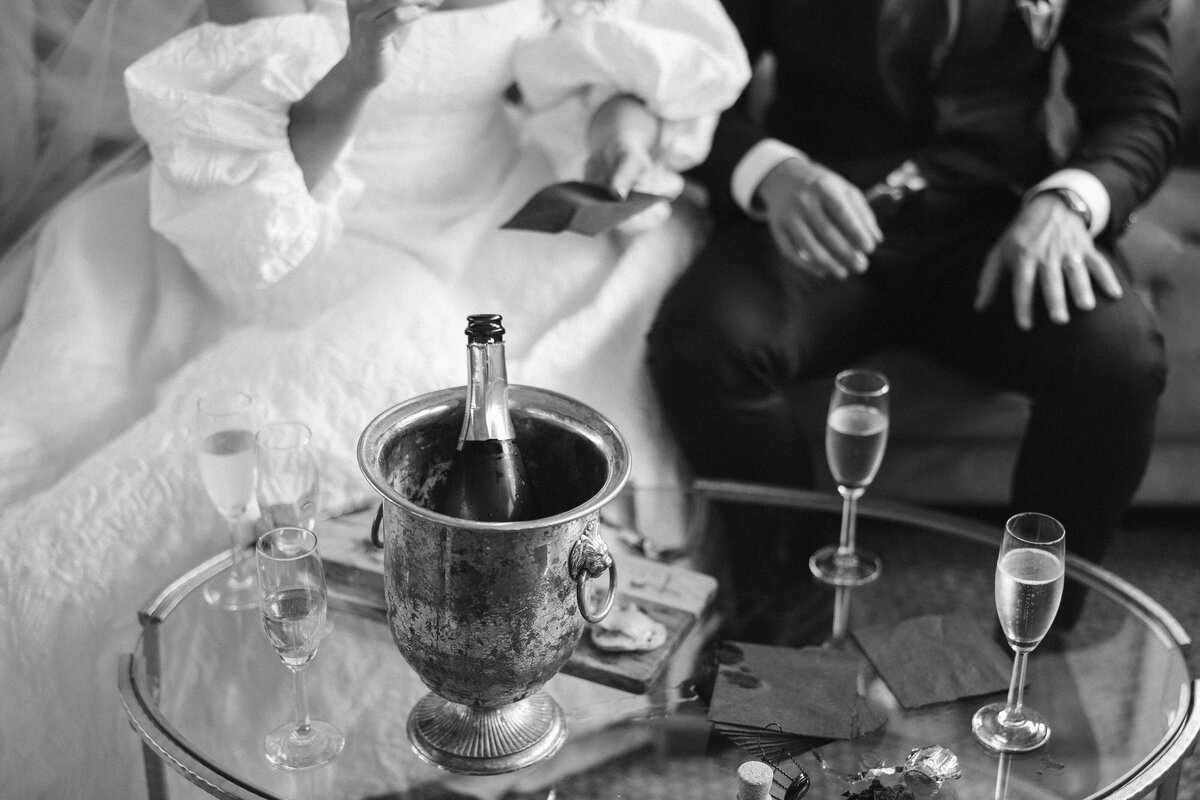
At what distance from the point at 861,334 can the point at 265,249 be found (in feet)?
2.74

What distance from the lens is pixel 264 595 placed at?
0.99 meters

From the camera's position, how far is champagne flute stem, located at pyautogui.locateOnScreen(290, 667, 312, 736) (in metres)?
1.05

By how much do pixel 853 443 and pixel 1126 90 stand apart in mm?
896

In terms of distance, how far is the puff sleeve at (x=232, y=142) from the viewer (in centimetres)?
150

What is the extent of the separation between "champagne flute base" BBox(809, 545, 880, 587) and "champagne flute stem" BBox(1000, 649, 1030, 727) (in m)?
0.25

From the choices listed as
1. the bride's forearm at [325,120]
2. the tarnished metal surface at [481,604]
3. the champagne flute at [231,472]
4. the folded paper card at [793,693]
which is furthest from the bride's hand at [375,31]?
the folded paper card at [793,693]

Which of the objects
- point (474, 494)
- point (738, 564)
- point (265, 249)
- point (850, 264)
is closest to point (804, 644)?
point (738, 564)

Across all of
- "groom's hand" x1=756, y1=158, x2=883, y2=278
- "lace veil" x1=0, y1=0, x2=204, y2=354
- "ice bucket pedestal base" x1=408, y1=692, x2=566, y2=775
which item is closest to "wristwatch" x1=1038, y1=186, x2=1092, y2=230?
"groom's hand" x1=756, y1=158, x2=883, y2=278

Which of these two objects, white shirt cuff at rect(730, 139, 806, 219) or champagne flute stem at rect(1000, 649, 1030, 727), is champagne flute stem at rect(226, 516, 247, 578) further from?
white shirt cuff at rect(730, 139, 806, 219)

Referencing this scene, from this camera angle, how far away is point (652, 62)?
1.70m

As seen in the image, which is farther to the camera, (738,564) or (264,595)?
(738,564)

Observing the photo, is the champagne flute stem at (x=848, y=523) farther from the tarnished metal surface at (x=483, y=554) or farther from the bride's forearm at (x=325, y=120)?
the bride's forearm at (x=325, y=120)

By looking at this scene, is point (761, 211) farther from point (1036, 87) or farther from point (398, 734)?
point (398, 734)

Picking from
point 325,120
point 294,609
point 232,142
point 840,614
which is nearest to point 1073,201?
point 840,614
